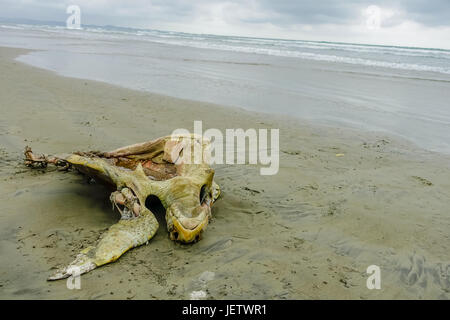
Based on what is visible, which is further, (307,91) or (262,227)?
(307,91)

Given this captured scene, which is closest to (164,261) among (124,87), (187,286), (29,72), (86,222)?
(187,286)

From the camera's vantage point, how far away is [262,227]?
12.6 feet

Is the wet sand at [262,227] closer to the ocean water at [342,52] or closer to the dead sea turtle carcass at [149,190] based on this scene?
the dead sea turtle carcass at [149,190]

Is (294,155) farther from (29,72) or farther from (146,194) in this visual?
(29,72)

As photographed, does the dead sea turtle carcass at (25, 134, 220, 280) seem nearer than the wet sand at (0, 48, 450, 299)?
No

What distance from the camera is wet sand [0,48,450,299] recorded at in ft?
9.34
